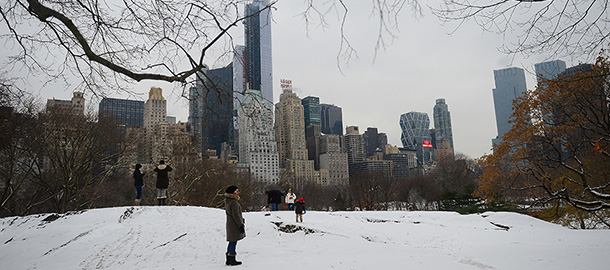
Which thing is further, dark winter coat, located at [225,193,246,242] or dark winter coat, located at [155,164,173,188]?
dark winter coat, located at [155,164,173,188]

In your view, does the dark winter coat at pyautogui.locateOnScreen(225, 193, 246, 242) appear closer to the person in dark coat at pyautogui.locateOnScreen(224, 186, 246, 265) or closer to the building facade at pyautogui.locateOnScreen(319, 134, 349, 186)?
the person in dark coat at pyautogui.locateOnScreen(224, 186, 246, 265)

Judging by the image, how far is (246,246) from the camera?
9750mm

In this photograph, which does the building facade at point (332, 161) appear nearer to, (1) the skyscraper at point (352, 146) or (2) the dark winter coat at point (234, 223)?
(1) the skyscraper at point (352, 146)

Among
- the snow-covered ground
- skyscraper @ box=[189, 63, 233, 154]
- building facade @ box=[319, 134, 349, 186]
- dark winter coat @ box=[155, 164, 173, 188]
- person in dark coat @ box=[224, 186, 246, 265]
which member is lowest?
the snow-covered ground

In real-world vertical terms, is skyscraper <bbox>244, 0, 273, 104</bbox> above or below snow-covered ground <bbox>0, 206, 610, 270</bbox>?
above

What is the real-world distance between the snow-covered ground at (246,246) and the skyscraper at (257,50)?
4.22 meters

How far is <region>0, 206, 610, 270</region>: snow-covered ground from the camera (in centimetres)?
788

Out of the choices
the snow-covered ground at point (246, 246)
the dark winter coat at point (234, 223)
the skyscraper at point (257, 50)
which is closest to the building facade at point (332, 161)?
the snow-covered ground at point (246, 246)

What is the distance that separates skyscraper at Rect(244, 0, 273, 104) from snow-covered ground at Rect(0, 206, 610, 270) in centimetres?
422

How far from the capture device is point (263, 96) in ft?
15.6

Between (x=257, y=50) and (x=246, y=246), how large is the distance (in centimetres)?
616

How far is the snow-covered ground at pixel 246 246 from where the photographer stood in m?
7.88

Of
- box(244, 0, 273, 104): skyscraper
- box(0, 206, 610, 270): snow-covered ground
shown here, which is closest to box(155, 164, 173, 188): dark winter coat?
box(0, 206, 610, 270): snow-covered ground

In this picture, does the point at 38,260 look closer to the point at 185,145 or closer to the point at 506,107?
the point at 185,145
